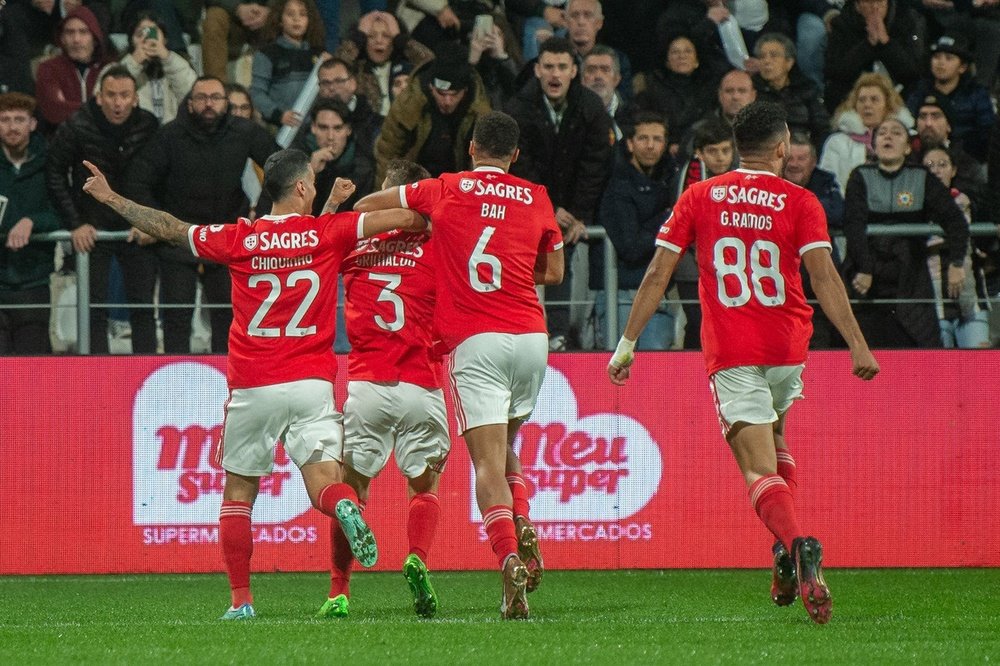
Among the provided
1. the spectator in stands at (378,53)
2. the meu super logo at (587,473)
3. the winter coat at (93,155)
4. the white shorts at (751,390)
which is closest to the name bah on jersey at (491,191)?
the white shorts at (751,390)

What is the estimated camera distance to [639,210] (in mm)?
11102

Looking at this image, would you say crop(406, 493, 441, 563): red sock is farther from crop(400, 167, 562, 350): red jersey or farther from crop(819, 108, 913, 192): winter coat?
crop(819, 108, 913, 192): winter coat

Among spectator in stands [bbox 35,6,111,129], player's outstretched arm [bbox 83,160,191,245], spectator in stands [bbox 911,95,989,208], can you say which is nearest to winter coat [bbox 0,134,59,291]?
spectator in stands [bbox 35,6,111,129]

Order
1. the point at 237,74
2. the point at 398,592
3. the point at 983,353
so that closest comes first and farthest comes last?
1. the point at 398,592
2. the point at 983,353
3. the point at 237,74

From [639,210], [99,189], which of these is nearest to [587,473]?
[639,210]

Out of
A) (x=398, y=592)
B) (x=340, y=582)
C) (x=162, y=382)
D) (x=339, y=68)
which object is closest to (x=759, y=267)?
(x=340, y=582)

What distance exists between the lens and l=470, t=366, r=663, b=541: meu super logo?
415 inches

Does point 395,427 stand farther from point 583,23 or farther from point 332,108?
point 583,23

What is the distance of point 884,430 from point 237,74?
6267 mm

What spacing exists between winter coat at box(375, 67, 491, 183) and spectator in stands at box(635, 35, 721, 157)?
1.64 metres

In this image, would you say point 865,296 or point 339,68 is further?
point 339,68

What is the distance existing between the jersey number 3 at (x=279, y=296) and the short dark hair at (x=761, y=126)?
2.08 m

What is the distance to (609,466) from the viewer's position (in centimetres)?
1055

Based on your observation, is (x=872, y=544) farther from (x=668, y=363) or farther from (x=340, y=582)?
(x=340, y=582)
